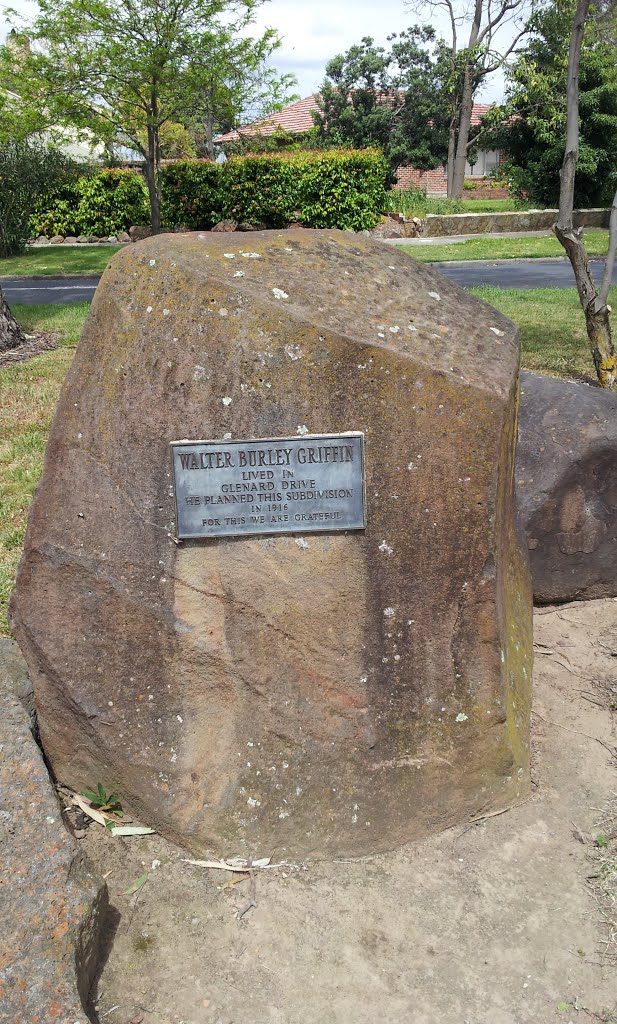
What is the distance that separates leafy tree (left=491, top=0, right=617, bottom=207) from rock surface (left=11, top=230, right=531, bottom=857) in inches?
851

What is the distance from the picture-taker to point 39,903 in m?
2.29

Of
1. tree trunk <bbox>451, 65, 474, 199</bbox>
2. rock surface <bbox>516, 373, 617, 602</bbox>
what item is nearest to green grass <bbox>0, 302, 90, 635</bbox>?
rock surface <bbox>516, 373, 617, 602</bbox>

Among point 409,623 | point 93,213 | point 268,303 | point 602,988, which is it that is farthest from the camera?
point 93,213

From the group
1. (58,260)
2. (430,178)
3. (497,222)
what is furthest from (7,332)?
(430,178)

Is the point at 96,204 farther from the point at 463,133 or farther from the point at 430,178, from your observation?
the point at 430,178

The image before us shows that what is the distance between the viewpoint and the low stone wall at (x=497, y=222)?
66.4ft

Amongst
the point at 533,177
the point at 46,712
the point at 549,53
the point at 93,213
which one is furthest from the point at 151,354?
the point at 549,53

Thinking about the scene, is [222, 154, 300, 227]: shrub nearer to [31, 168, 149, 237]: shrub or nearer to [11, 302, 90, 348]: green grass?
[31, 168, 149, 237]: shrub

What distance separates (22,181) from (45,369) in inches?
561

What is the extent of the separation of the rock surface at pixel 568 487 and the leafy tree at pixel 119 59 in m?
12.2

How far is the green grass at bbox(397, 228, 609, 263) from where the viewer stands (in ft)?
53.7

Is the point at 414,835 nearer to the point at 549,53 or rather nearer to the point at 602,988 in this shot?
the point at 602,988

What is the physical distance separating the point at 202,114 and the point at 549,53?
1307 centimetres

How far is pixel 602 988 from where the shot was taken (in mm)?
2393
